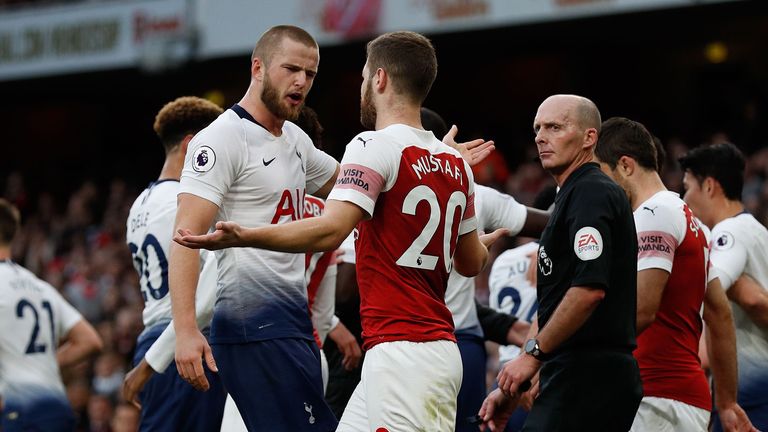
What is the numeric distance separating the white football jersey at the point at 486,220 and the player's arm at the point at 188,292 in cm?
201

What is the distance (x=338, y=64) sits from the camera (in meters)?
25.1

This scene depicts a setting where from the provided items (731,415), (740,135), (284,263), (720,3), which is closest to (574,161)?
(284,263)

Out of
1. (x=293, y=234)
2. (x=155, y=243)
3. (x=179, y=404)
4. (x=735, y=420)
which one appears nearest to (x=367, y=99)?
(x=293, y=234)

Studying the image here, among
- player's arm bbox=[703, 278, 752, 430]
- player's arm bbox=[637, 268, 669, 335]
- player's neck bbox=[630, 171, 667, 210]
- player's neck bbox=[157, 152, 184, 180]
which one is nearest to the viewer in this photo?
player's arm bbox=[637, 268, 669, 335]

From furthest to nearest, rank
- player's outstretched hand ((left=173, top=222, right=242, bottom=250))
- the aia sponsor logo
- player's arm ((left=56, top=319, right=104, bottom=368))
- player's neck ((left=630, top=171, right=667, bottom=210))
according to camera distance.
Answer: player's arm ((left=56, top=319, right=104, bottom=368)) → player's neck ((left=630, top=171, right=667, bottom=210)) → the aia sponsor logo → player's outstretched hand ((left=173, top=222, right=242, bottom=250))

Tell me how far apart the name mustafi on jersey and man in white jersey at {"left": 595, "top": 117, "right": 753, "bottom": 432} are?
1.19 meters

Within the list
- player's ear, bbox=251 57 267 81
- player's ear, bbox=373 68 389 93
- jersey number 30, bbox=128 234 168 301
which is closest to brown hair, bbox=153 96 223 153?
jersey number 30, bbox=128 234 168 301

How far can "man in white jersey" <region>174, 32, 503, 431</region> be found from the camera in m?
4.68

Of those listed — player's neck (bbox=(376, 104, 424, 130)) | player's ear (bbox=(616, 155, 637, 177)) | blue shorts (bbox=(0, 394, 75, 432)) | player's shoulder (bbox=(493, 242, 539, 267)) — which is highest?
player's neck (bbox=(376, 104, 424, 130))

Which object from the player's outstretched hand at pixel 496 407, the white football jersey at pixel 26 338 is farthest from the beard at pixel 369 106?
the white football jersey at pixel 26 338

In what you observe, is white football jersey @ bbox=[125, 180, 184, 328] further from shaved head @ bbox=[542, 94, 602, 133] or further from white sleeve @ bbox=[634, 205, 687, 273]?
white sleeve @ bbox=[634, 205, 687, 273]

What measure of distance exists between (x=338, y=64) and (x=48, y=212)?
23.6 ft

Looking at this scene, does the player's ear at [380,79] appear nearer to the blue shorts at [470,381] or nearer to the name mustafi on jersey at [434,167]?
the name mustafi on jersey at [434,167]

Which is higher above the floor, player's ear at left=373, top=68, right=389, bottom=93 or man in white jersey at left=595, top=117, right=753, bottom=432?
player's ear at left=373, top=68, right=389, bottom=93
